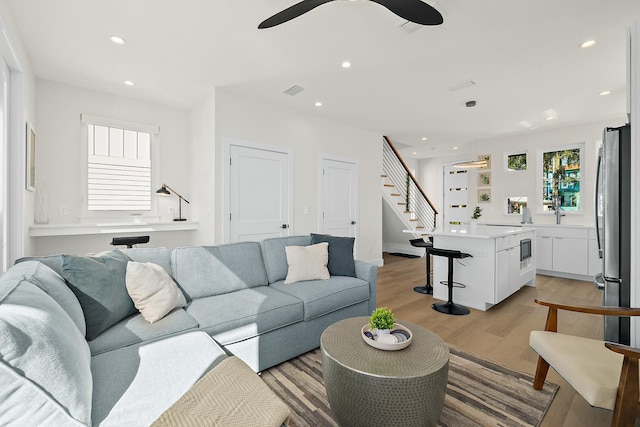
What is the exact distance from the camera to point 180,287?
7.88ft

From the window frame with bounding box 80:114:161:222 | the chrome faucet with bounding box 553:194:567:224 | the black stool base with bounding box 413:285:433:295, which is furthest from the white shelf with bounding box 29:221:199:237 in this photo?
the chrome faucet with bounding box 553:194:567:224

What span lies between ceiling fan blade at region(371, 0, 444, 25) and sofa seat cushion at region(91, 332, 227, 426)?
223 cm

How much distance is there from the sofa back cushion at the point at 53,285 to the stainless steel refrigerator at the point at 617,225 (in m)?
3.48

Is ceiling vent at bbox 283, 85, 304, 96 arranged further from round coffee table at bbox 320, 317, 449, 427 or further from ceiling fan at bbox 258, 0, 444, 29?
round coffee table at bbox 320, 317, 449, 427

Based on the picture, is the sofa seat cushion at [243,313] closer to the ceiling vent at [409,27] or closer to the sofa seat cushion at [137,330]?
the sofa seat cushion at [137,330]

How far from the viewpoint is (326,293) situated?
2.57 m

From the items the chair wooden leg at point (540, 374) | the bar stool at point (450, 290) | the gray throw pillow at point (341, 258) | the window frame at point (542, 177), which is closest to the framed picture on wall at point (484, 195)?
the window frame at point (542, 177)

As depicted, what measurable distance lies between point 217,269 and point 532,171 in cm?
633

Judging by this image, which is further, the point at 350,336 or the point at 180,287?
the point at 180,287

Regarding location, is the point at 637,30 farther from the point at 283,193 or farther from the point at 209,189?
the point at 209,189

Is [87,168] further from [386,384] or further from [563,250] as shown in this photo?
[563,250]

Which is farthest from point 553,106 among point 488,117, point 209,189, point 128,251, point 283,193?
point 128,251

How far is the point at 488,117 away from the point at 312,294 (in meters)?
4.57

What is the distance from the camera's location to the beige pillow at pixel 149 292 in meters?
1.95
